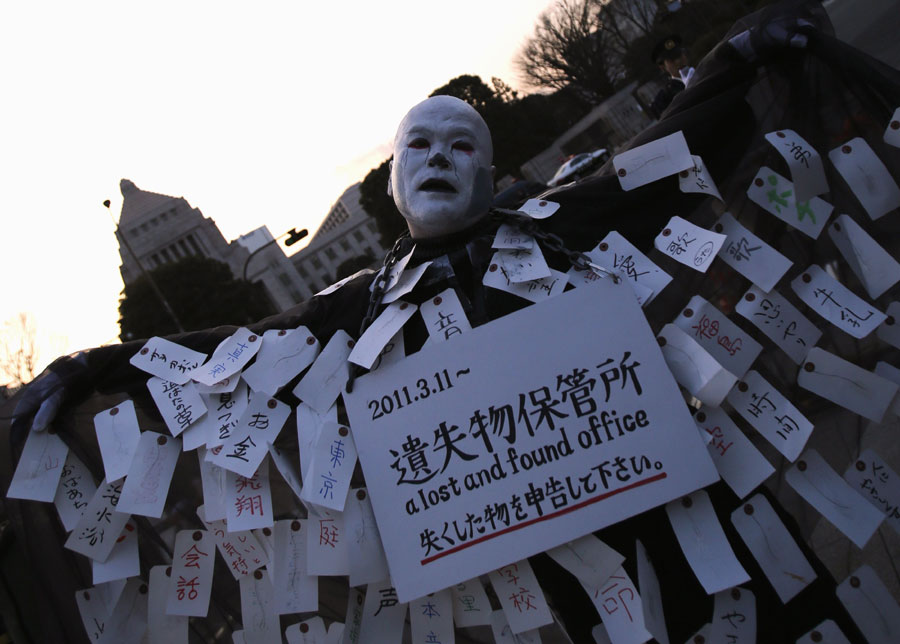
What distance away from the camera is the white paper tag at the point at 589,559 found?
199 cm

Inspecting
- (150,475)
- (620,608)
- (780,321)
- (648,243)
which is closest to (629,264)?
(648,243)

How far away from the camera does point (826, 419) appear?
2139 mm

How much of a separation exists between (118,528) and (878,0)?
25.1 ft

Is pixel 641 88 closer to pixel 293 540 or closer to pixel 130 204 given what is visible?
pixel 293 540

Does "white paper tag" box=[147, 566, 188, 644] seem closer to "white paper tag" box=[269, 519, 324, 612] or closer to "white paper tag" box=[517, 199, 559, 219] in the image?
"white paper tag" box=[269, 519, 324, 612]

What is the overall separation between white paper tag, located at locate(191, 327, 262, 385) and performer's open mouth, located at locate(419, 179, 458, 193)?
0.81 meters

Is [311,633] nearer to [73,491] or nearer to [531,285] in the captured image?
[73,491]

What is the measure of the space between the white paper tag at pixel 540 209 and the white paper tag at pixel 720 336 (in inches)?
22.5

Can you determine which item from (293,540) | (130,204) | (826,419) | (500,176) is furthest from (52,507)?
(130,204)

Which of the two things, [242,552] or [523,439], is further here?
[242,552]

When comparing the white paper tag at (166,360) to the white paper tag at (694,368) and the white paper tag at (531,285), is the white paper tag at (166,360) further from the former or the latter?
the white paper tag at (694,368)

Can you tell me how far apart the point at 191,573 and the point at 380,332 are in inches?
41.4

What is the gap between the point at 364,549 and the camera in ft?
6.99

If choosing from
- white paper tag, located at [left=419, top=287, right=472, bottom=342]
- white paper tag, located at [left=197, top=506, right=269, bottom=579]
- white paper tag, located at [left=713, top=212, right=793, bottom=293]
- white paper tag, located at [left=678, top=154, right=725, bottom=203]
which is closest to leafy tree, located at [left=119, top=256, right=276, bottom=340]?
white paper tag, located at [left=197, top=506, right=269, bottom=579]
